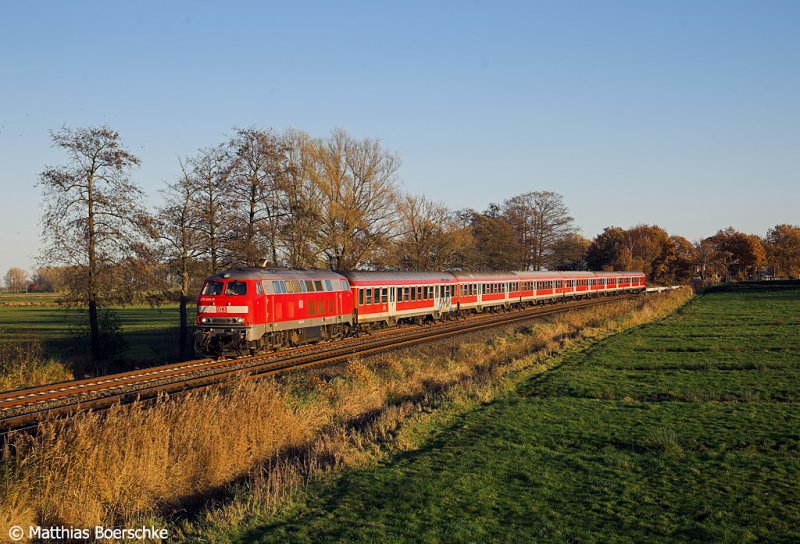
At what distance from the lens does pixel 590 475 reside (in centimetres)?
979

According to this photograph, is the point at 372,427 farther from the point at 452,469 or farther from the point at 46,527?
the point at 46,527

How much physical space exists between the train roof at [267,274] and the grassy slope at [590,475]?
1091 centimetres

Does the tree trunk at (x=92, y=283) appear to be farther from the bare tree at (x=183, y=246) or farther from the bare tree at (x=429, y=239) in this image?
the bare tree at (x=429, y=239)

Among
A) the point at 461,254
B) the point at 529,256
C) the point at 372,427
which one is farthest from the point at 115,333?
the point at 529,256

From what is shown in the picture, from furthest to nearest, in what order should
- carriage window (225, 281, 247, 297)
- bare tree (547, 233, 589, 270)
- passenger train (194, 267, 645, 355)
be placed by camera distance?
bare tree (547, 233, 589, 270), carriage window (225, 281, 247, 297), passenger train (194, 267, 645, 355)

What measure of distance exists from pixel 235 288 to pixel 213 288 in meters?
1.03

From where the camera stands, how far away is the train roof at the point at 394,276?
3316cm

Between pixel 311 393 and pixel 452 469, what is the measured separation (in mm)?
6540

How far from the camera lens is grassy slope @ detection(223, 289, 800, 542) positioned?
779cm

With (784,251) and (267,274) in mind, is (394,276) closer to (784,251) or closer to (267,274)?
(267,274)

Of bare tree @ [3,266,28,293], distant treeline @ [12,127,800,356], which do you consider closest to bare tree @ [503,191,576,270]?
distant treeline @ [12,127,800,356]

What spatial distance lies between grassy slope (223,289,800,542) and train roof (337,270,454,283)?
54.7 ft

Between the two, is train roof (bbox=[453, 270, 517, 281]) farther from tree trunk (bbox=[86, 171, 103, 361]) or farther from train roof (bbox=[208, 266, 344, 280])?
tree trunk (bbox=[86, 171, 103, 361])

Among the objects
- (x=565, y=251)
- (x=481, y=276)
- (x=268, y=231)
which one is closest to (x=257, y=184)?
(x=268, y=231)
